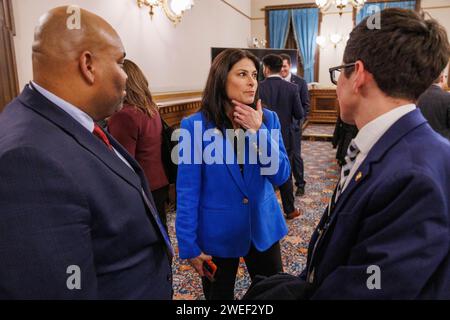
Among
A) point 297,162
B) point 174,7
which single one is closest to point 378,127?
point 297,162

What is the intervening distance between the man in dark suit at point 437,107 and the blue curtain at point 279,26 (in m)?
8.17

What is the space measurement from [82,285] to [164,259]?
0.38 m

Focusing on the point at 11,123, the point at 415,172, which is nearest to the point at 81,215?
the point at 11,123

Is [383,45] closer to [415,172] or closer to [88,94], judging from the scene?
[415,172]

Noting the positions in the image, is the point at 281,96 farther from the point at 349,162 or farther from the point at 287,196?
the point at 349,162

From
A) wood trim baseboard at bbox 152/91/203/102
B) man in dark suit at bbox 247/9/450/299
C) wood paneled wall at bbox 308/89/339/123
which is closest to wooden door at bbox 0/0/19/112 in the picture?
wood trim baseboard at bbox 152/91/203/102

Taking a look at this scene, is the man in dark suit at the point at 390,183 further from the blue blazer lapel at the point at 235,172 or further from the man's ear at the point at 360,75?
the blue blazer lapel at the point at 235,172

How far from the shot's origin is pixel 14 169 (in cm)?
69

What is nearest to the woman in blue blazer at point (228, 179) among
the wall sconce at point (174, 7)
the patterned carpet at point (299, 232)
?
the patterned carpet at point (299, 232)

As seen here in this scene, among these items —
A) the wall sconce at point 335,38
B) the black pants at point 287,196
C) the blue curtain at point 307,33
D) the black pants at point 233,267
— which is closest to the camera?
the black pants at point 233,267

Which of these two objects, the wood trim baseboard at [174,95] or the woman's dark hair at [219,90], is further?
the wood trim baseboard at [174,95]

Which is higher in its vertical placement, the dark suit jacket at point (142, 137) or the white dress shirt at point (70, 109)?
the white dress shirt at point (70, 109)

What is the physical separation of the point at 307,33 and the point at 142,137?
9.20 m

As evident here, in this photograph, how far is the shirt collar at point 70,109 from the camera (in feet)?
Answer: 2.85
